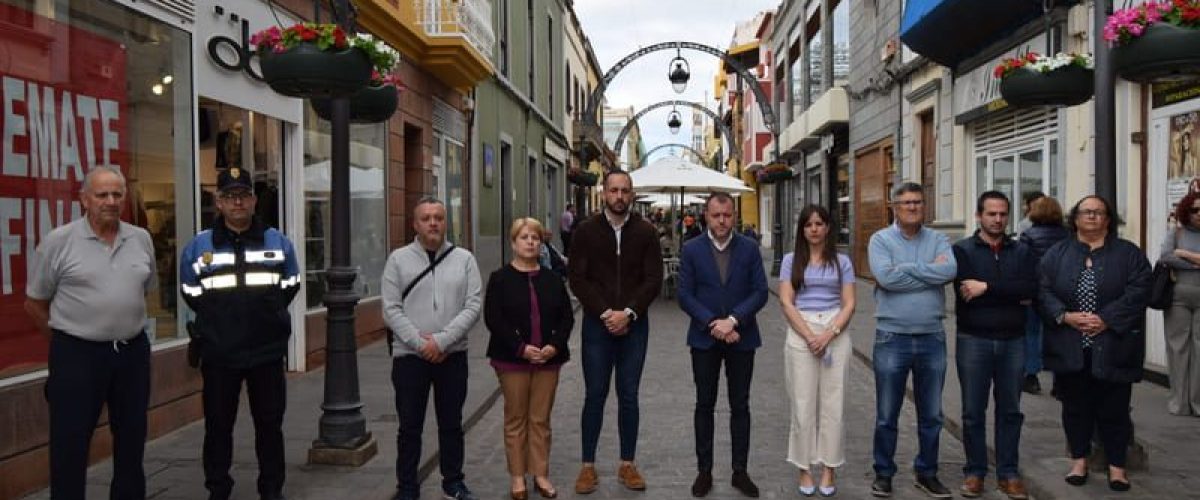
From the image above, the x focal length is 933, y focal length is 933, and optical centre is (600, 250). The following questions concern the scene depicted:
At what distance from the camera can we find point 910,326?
5094 millimetres

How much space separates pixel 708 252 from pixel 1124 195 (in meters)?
5.93

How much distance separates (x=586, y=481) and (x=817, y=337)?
1.55 meters

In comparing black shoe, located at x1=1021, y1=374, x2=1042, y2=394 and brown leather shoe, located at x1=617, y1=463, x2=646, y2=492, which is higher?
black shoe, located at x1=1021, y1=374, x2=1042, y2=394

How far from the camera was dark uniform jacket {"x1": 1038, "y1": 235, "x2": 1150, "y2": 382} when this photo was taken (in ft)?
16.5

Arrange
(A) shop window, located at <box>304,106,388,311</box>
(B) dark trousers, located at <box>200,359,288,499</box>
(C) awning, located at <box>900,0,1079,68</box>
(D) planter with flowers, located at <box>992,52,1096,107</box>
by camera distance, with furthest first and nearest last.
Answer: (C) awning, located at <box>900,0,1079,68</box>
(A) shop window, located at <box>304,106,388,311</box>
(D) planter with flowers, located at <box>992,52,1096,107</box>
(B) dark trousers, located at <box>200,359,288,499</box>

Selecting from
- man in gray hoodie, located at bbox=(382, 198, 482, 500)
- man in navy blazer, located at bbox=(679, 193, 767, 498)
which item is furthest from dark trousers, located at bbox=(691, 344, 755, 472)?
man in gray hoodie, located at bbox=(382, 198, 482, 500)

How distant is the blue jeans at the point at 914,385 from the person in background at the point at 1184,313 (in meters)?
2.91

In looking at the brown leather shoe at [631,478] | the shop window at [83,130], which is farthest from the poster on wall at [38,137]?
the brown leather shoe at [631,478]

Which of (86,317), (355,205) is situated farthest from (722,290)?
(355,205)

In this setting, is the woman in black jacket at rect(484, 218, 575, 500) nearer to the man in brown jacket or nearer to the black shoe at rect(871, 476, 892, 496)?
the man in brown jacket

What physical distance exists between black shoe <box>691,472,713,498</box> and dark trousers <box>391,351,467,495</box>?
4.37 feet

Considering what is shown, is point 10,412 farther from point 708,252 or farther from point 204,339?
point 708,252

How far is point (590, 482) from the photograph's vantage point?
5.37m

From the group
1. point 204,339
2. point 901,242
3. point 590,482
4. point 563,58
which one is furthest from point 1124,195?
point 563,58
